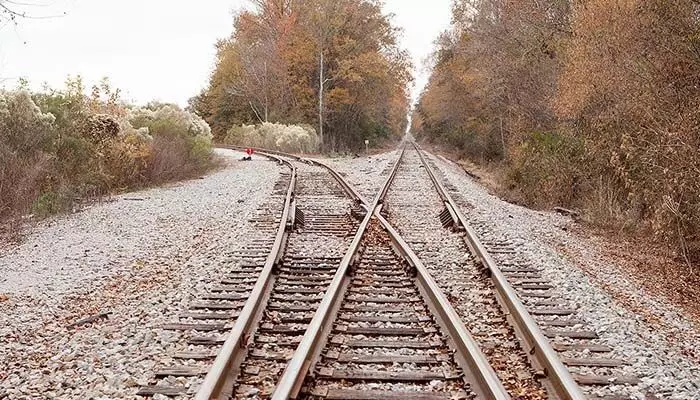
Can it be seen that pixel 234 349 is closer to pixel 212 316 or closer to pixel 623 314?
pixel 212 316

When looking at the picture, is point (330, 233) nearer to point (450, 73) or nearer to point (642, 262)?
point (642, 262)

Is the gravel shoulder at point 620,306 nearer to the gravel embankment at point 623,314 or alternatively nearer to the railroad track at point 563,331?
the gravel embankment at point 623,314

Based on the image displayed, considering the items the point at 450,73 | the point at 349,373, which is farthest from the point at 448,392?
the point at 450,73

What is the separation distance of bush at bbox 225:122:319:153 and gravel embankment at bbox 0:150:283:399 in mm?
23173

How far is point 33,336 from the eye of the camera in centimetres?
555

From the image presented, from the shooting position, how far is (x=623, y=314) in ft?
20.5

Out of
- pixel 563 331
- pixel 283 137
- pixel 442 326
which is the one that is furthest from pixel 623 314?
pixel 283 137

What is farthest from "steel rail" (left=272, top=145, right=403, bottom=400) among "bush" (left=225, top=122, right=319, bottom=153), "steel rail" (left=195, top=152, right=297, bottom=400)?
"bush" (left=225, top=122, right=319, bottom=153)

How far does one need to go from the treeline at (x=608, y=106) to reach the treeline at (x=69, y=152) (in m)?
11.0

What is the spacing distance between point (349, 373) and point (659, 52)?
8.73 m

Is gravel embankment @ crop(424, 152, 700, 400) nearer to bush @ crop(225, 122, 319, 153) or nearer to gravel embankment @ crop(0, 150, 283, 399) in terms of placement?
gravel embankment @ crop(0, 150, 283, 399)

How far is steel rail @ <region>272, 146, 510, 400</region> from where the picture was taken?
4.11 m

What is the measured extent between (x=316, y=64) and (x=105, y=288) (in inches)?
1425

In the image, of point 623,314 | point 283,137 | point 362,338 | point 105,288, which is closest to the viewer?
point 362,338
